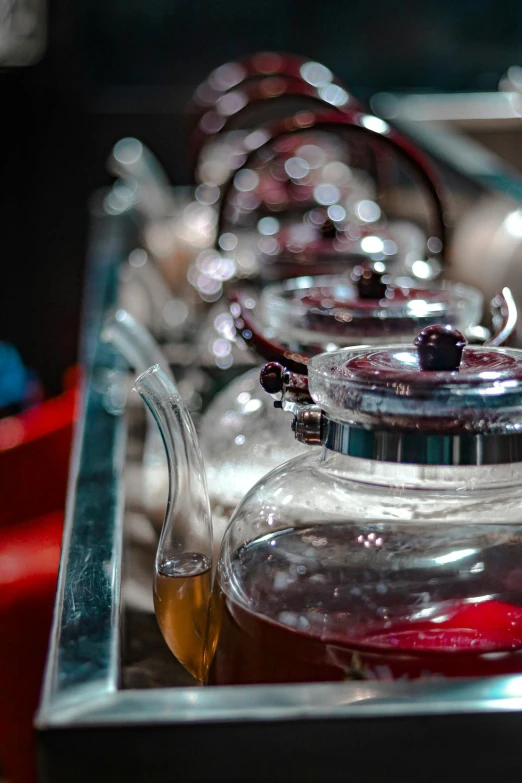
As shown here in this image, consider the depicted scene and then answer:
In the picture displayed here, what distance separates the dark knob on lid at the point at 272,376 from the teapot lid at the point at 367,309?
203 millimetres

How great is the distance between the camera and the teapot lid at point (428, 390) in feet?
1.33

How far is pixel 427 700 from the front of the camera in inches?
14.0

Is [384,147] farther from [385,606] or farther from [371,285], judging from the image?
[385,606]

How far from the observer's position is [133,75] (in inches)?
197

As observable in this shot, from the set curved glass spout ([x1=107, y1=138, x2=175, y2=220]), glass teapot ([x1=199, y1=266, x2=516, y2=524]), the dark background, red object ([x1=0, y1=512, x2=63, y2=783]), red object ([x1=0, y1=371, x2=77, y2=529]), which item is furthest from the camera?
the dark background

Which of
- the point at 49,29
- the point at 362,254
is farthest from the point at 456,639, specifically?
the point at 49,29

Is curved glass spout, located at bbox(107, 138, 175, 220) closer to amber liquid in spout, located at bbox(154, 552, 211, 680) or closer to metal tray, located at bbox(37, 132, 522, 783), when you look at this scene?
amber liquid in spout, located at bbox(154, 552, 211, 680)

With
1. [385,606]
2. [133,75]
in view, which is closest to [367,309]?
[385,606]

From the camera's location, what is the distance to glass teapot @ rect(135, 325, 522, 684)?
40 centimetres

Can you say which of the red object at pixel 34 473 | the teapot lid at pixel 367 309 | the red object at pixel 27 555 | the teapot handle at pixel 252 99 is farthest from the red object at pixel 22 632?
the teapot handle at pixel 252 99

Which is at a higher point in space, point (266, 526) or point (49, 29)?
point (49, 29)

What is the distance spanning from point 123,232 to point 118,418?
111 cm

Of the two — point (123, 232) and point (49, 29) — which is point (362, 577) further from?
point (49, 29)

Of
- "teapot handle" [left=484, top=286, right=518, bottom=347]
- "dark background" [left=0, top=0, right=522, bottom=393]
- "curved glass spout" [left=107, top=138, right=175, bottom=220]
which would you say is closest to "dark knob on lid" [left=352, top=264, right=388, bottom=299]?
"teapot handle" [left=484, top=286, right=518, bottom=347]
